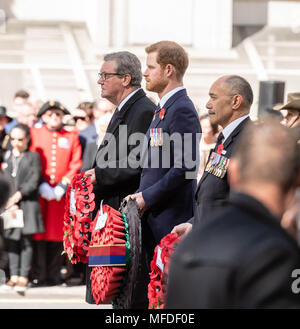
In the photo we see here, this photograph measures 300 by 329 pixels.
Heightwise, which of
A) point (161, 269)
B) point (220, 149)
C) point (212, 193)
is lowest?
point (161, 269)

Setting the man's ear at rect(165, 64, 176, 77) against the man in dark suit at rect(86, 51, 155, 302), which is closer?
the man's ear at rect(165, 64, 176, 77)

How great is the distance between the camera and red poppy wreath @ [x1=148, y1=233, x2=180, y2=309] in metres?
4.68

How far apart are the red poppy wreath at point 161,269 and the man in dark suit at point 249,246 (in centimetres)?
228

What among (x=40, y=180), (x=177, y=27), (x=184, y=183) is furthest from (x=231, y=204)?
(x=177, y=27)

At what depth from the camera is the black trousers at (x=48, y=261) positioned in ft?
32.1

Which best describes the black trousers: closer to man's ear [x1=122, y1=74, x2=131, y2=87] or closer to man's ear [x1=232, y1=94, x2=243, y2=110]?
man's ear [x1=122, y1=74, x2=131, y2=87]

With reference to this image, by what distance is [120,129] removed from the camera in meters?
5.86

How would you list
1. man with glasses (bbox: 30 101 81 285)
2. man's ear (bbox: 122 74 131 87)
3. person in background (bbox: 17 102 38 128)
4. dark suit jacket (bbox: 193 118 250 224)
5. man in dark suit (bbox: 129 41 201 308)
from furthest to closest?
person in background (bbox: 17 102 38 128), man with glasses (bbox: 30 101 81 285), man's ear (bbox: 122 74 131 87), man in dark suit (bbox: 129 41 201 308), dark suit jacket (bbox: 193 118 250 224)

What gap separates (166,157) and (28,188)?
4254 mm

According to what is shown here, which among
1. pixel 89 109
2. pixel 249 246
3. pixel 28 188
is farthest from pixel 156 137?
pixel 89 109

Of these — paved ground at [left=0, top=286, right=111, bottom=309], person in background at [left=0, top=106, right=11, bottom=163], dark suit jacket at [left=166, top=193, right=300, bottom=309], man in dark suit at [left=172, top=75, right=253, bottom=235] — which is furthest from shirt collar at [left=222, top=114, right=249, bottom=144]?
person in background at [left=0, top=106, right=11, bottom=163]

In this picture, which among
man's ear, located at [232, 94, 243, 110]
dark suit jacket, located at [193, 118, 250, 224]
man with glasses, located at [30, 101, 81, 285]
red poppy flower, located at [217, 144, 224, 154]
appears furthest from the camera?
man with glasses, located at [30, 101, 81, 285]

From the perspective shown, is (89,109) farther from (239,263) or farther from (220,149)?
(239,263)

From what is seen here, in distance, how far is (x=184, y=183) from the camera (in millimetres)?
A: 5500
